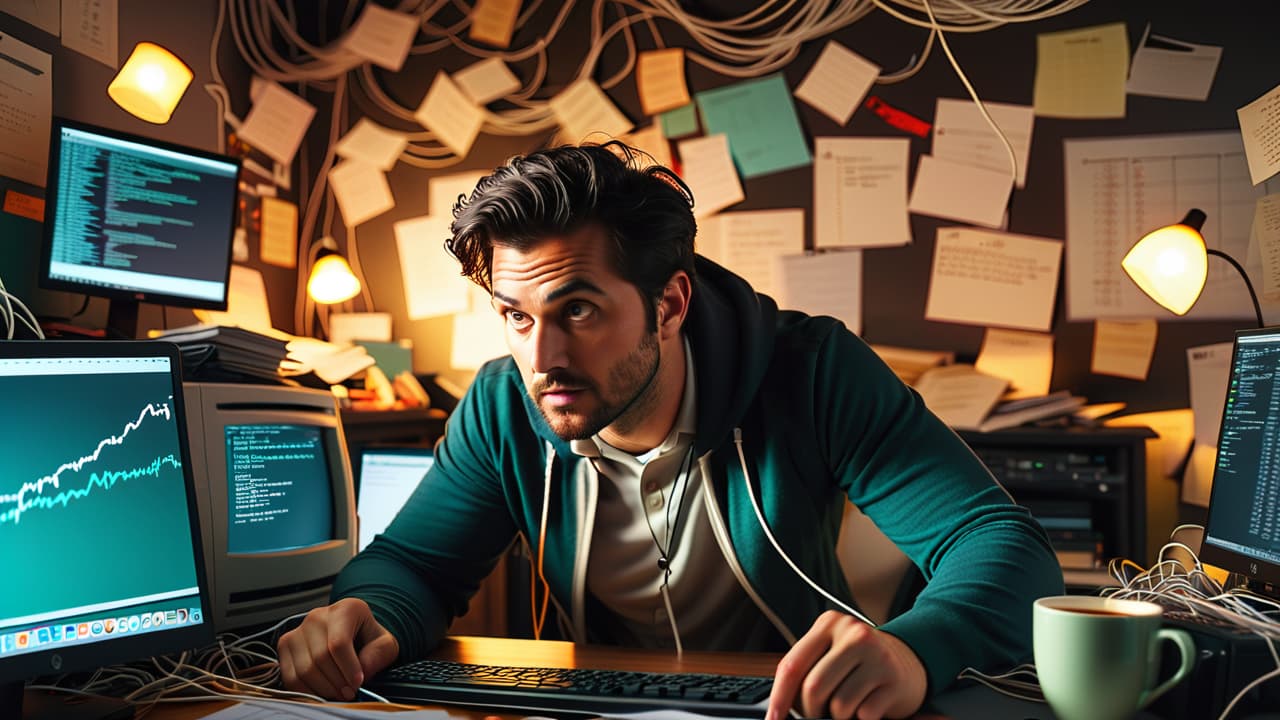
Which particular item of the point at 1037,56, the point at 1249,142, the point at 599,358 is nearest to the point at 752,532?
the point at 599,358

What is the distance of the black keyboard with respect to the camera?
2.82 ft

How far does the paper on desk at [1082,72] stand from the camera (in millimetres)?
2402

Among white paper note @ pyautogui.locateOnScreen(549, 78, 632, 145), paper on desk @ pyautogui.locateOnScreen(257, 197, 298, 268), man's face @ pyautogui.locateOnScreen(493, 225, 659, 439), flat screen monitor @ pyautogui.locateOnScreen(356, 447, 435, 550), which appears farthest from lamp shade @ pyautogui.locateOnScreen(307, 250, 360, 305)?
man's face @ pyautogui.locateOnScreen(493, 225, 659, 439)

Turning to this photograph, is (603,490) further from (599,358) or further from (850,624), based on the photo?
(850,624)

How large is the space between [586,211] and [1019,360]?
5.21 feet

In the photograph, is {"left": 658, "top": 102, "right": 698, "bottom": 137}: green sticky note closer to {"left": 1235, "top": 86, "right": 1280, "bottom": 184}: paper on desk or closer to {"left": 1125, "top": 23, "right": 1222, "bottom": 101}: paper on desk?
{"left": 1125, "top": 23, "right": 1222, "bottom": 101}: paper on desk

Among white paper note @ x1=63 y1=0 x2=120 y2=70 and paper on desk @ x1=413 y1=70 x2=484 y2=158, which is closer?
white paper note @ x1=63 y1=0 x2=120 y2=70

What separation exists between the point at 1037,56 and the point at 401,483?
1.80m

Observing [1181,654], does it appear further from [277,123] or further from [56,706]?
[277,123]

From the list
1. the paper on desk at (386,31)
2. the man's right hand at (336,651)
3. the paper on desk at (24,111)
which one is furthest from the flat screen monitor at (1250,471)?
the paper on desk at (386,31)

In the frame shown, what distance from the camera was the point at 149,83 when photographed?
6.05 feet

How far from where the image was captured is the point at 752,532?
1283mm

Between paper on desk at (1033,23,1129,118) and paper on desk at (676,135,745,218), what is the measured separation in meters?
0.77

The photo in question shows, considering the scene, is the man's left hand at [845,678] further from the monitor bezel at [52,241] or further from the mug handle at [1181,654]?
the monitor bezel at [52,241]
